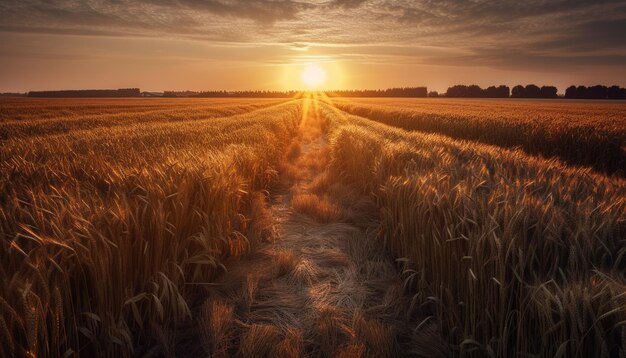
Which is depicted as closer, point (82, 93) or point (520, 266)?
point (520, 266)

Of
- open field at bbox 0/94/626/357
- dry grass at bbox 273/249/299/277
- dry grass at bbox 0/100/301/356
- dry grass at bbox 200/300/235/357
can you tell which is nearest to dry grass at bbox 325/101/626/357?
open field at bbox 0/94/626/357

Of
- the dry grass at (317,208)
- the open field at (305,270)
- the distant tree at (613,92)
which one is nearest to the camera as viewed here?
the open field at (305,270)

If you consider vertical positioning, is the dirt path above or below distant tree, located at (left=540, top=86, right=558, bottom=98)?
below

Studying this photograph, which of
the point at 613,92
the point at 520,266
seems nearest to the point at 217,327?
the point at 520,266

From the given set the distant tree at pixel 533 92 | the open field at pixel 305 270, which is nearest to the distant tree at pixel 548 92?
the distant tree at pixel 533 92

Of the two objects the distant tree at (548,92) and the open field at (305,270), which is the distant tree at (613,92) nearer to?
the distant tree at (548,92)

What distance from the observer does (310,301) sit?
3148 mm

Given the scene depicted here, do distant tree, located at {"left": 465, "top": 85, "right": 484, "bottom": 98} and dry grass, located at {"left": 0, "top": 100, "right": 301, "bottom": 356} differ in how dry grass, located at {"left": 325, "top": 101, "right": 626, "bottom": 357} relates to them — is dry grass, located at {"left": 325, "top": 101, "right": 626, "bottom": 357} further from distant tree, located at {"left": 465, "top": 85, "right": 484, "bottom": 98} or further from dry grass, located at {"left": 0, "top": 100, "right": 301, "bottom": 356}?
distant tree, located at {"left": 465, "top": 85, "right": 484, "bottom": 98}

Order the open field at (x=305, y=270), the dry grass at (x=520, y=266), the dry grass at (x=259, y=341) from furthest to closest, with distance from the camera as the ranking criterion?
the dry grass at (x=259, y=341) < the open field at (x=305, y=270) < the dry grass at (x=520, y=266)

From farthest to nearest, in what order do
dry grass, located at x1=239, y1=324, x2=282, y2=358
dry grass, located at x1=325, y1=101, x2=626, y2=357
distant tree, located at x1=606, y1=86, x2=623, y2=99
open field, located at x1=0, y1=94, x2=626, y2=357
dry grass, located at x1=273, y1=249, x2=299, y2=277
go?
1. distant tree, located at x1=606, y1=86, x2=623, y2=99
2. dry grass, located at x1=273, y1=249, x2=299, y2=277
3. dry grass, located at x1=239, y1=324, x2=282, y2=358
4. open field, located at x1=0, y1=94, x2=626, y2=357
5. dry grass, located at x1=325, y1=101, x2=626, y2=357

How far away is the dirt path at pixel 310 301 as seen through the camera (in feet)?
7.84

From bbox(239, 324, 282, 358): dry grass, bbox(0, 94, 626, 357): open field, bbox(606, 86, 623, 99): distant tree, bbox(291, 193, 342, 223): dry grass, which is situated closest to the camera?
bbox(0, 94, 626, 357): open field

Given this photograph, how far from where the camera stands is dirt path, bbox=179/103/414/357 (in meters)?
2.39

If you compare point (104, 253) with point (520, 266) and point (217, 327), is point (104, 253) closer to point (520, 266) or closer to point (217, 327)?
point (217, 327)
